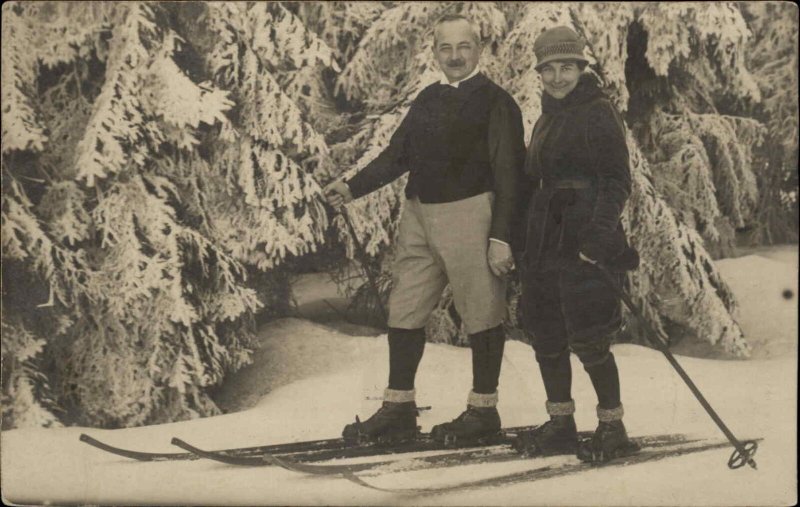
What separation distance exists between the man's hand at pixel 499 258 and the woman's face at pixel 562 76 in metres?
0.63

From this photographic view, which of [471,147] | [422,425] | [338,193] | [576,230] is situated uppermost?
[471,147]

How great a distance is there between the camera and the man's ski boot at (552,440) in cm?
364

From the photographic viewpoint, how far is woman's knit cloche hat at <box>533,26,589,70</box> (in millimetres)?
3453

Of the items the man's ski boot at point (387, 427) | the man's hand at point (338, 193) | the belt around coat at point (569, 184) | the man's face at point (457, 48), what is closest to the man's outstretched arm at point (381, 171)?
the man's hand at point (338, 193)

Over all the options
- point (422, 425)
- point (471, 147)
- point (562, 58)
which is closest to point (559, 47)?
point (562, 58)

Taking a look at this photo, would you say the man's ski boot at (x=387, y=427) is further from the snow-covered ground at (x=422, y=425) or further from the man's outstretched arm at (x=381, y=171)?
the man's outstretched arm at (x=381, y=171)

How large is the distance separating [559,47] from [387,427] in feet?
5.63

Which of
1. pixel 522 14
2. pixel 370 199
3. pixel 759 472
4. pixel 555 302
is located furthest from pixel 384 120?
pixel 759 472

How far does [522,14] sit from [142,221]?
2344 millimetres

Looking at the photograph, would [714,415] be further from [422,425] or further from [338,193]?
[338,193]

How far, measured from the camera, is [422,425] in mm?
3881

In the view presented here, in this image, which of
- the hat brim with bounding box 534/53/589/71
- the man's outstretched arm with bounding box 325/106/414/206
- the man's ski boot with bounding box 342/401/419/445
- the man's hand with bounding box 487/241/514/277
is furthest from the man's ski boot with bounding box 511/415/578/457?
the hat brim with bounding box 534/53/589/71

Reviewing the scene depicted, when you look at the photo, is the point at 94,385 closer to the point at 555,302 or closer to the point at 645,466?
the point at 555,302

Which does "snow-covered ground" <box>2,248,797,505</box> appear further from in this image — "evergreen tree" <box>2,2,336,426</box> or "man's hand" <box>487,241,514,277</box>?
"man's hand" <box>487,241,514,277</box>
